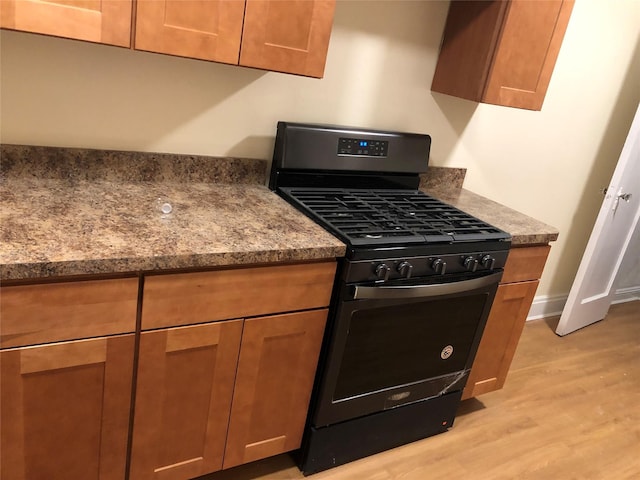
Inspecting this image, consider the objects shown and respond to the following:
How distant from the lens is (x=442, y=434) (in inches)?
86.7

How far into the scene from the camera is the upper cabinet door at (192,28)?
134 cm

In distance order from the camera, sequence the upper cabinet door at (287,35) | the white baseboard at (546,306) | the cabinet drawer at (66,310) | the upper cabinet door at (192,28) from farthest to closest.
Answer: the white baseboard at (546,306), the upper cabinet door at (287,35), the upper cabinet door at (192,28), the cabinet drawer at (66,310)

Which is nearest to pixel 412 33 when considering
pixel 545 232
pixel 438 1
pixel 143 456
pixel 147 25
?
pixel 438 1

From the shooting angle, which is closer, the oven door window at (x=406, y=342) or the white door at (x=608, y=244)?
the oven door window at (x=406, y=342)

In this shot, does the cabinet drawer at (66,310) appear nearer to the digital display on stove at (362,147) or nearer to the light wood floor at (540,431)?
the light wood floor at (540,431)

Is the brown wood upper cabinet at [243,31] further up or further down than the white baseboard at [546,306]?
further up

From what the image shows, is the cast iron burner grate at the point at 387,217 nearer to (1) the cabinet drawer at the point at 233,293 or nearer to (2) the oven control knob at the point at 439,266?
(2) the oven control knob at the point at 439,266

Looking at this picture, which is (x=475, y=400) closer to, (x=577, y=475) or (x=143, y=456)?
(x=577, y=475)

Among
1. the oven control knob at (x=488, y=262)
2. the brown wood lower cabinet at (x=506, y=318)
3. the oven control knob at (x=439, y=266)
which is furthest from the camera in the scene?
the brown wood lower cabinet at (x=506, y=318)

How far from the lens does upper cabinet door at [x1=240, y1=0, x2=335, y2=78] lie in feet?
4.88

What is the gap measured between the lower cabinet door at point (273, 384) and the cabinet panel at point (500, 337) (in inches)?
32.3

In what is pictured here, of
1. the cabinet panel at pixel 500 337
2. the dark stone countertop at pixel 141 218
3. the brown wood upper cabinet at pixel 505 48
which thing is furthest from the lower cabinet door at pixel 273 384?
the brown wood upper cabinet at pixel 505 48

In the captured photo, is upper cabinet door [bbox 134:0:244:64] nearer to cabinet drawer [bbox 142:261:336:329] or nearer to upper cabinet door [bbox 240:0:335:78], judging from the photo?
upper cabinet door [bbox 240:0:335:78]

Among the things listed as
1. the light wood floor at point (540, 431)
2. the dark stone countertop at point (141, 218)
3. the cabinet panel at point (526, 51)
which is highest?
the cabinet panel at point (526, 51)
